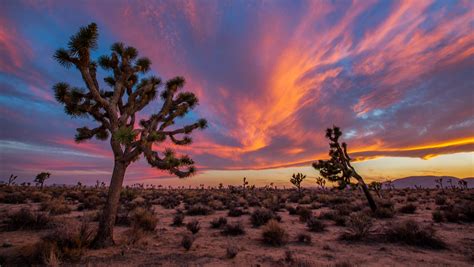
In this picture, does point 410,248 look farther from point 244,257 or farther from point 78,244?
point 78,244

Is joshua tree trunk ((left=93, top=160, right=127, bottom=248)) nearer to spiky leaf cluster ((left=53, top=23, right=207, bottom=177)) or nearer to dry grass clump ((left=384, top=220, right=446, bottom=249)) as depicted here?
spiky leaf cluster ((left=53, top=23, right=207, bottom=177))

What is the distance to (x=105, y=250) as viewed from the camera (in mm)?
7059

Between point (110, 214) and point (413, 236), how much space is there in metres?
10.6

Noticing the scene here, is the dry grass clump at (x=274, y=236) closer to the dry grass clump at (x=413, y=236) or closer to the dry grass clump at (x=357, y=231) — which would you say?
the dry grass clump at (x=357, y=231)

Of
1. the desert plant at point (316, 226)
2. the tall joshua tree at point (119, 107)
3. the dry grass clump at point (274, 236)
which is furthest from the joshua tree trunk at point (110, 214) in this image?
the desert plant at point (316, 226)

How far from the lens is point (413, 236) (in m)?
8.02

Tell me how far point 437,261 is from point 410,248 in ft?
3.96

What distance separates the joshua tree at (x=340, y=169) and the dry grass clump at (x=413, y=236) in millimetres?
5541

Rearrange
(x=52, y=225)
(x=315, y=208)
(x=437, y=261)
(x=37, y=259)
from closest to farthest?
(x=37, y=259), (x=437, y=261), (x=52, y=225), (x=315, y=208)

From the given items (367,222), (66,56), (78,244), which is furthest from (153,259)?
(367,222)

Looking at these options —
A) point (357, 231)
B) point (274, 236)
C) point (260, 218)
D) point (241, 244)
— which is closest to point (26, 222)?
point (241, 244)

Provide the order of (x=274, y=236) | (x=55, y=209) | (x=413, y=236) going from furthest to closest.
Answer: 1. (x=55, y=209)
2. (x=274, y=236)
3. (x=413, y=236)

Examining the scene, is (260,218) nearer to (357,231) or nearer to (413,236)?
(357,231)

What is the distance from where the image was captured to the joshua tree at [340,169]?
556 inches
